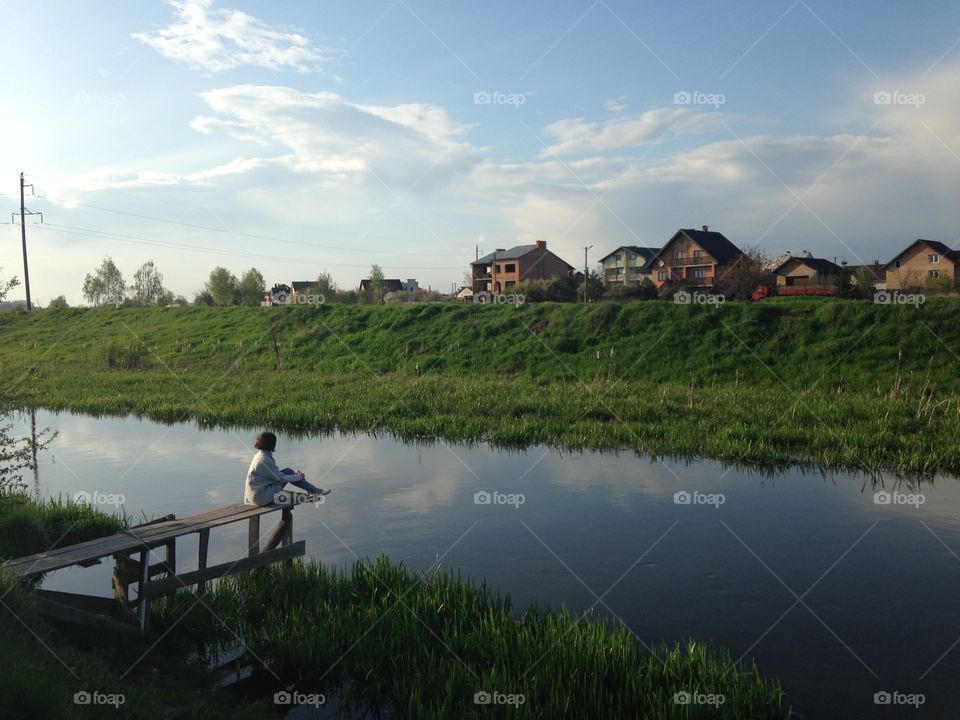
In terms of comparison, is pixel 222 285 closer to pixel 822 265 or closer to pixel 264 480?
pixel 822 265

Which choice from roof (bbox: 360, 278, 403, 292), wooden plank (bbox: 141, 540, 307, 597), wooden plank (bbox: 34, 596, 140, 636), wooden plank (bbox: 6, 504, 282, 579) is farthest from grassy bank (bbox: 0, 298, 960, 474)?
roof (bbox: 360, 278, 403, 292)

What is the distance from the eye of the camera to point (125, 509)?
1332cm

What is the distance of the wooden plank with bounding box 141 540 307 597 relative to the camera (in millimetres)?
7871

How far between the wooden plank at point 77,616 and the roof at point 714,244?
73.9 m

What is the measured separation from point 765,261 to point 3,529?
79.6 m

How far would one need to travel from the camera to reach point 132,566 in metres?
8.02

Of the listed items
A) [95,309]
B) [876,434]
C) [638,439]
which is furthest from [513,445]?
[95,309]

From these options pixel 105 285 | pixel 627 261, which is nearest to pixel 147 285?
pixel 105 285

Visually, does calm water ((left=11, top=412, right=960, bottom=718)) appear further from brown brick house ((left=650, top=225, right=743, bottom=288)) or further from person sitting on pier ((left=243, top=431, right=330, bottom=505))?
brown brick house ((left=650, top=225, right=743, bottom=288))

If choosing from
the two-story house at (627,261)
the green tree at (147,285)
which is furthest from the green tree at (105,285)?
the two-story house at (627,261)

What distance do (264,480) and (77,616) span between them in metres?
2.65

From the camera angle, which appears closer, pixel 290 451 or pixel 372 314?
pixel 290 451

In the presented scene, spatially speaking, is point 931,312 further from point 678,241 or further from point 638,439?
point 678,241

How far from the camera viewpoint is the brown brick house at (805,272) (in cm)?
7294
